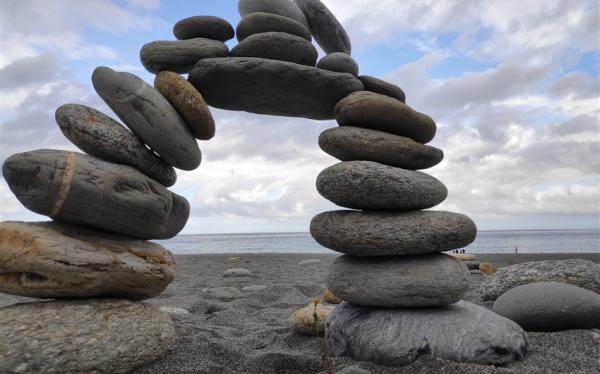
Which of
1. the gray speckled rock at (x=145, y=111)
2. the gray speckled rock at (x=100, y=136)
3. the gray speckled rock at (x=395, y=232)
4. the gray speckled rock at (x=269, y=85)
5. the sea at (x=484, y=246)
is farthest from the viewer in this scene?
the sea at (x=484, y=246)

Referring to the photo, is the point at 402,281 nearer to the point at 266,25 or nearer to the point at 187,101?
the point at 187,101

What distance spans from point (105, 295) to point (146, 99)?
201cm

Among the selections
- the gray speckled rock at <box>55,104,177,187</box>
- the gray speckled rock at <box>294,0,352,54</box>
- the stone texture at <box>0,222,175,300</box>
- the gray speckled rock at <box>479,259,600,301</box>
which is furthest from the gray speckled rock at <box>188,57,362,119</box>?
the gray speckled rock at <box>479,259,600,301</box>

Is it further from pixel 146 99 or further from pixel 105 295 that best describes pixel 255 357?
pixel 146 99

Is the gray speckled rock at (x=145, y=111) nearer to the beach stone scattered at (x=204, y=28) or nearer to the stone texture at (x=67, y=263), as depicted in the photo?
the stone texture at (x=67, y=263)

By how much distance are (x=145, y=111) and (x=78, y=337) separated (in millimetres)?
2198

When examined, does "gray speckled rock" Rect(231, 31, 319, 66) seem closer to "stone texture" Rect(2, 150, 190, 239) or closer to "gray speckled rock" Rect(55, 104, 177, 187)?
"gray speckled rock" Rect(55, 104, 177, 187)

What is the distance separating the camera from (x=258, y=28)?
559 centimetres

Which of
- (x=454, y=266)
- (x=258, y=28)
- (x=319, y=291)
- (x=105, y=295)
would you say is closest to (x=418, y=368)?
(x=454, y=266)

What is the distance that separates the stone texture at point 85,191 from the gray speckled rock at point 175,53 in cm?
160

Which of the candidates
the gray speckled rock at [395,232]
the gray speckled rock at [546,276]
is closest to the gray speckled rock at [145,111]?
the gray speckled rock at [395,232]

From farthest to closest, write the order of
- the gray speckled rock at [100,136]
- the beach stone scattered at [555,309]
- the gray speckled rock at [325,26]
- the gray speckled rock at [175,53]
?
1. the gray speckled rock at [325,26]
2. the gray speckled rock at [175,53]
3. the beach stone scattered at [555,309]
4. the gray speckled rock at [100,136]

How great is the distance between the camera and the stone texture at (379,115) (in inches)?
200

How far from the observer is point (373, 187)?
15.1 ft
